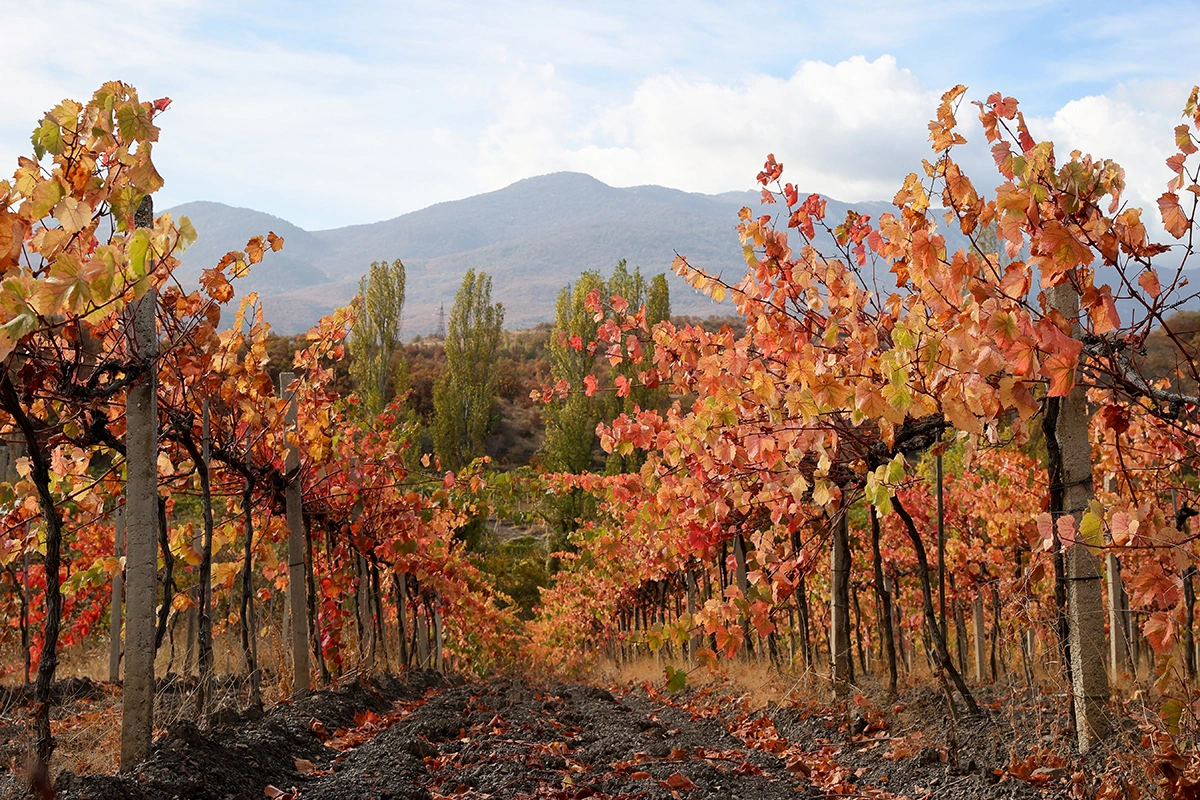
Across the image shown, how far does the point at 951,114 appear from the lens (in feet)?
12.1

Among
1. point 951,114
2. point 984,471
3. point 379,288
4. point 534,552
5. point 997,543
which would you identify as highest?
point 379,288

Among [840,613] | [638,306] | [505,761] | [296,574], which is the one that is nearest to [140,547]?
[505,761]

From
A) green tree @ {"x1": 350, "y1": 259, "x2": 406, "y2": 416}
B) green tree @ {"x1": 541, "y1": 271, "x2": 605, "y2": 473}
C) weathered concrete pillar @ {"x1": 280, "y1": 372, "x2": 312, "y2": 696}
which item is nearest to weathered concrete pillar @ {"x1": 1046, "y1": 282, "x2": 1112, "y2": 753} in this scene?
weathered concrete pillar @ {"x1": 280, "y1": 372, "x2": 312, "y2": 696}

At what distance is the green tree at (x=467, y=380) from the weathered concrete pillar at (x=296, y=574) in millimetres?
25697

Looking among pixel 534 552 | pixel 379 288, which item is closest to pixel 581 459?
pixel 534 552

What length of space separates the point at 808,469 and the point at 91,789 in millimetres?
3587

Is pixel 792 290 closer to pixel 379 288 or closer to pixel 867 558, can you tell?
pixel 867 558

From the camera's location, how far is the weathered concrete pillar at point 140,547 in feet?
12.2

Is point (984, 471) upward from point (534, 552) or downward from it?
upward

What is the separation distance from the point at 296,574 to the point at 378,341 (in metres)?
28.9

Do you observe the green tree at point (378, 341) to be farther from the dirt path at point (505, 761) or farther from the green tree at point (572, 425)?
the dirt path at point (505, 761)

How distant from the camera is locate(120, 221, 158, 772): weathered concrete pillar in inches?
146

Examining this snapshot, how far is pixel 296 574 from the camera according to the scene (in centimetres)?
707

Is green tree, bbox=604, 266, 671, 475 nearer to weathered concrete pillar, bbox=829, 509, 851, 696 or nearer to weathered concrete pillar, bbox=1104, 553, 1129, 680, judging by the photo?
weathered concrete pillar, bbox=1104, 553, 1129, 680
